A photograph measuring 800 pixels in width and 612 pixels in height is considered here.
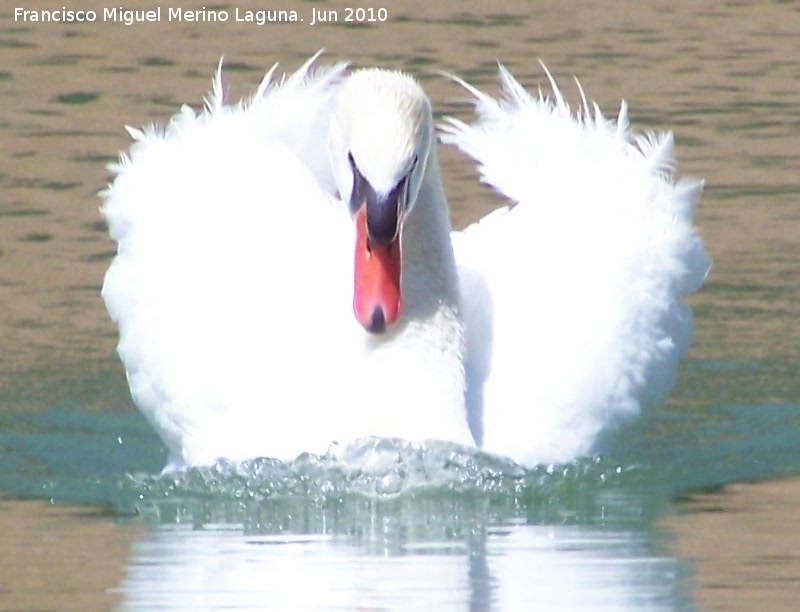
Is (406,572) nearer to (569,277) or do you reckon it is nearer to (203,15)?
(569,277)

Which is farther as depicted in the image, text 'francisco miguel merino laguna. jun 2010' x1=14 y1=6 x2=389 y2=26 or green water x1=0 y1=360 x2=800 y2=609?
text 'francisco miguel merino laguna. jun 2010' x1=14 y1=6 x2=389 y2=26

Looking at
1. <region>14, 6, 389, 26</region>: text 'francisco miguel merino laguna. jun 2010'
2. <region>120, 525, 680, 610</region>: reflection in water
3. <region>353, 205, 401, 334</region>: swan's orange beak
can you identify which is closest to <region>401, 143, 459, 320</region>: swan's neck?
<region>353, 205, 401, 334</region>: swan's orange beak

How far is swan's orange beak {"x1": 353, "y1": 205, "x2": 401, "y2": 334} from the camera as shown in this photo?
7465mm

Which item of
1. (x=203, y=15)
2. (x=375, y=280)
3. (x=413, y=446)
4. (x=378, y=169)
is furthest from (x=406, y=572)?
(x=203, y=15)

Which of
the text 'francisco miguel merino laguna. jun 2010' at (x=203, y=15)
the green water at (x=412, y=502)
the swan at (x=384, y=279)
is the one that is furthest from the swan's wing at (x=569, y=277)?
the text 'francisco miguel merino laguna. jun 2010' at (x=203, y=15)

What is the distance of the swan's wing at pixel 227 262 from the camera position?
793cm

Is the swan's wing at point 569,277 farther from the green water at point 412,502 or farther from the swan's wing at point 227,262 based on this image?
the swan's wing at point 227,262

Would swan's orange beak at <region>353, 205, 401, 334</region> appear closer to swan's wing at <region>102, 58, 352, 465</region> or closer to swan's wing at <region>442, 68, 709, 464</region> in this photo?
swan's wing at <region>102, 58, 352, 465</region>

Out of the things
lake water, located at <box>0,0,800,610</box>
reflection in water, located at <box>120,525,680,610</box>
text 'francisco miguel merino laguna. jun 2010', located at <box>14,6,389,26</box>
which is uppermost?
text 'francisco miguel merino laguna. jun 2010', located at <box>14,6,389,26</box>

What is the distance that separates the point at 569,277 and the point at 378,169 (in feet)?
4.39

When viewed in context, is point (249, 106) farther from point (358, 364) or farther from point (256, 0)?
point (256, 0)

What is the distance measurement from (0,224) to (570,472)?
4747mm

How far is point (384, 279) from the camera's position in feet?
24.7

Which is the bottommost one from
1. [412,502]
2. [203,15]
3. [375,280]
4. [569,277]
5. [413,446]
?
[412,502]
